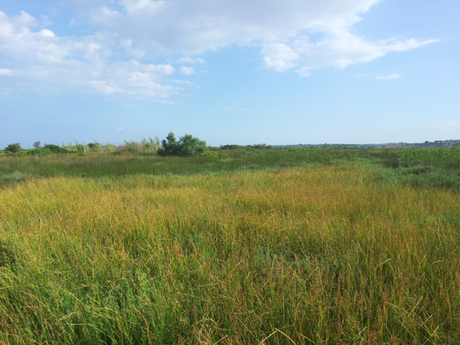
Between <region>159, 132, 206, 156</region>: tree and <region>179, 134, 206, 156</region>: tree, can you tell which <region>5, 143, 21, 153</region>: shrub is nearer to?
<region>159, 132, 206, 156</region>: tree

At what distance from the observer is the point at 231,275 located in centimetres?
196

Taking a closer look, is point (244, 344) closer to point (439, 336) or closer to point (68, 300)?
point (439, 336)

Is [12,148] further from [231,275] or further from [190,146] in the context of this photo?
[231,275]

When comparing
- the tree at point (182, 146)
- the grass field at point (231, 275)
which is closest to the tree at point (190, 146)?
the tree at point (182, 146)

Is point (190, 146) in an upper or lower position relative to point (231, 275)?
upper

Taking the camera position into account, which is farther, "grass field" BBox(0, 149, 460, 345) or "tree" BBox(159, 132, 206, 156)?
"tree" BBox(159, 132, 206, 156)

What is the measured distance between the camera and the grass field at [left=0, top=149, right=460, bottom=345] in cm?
160

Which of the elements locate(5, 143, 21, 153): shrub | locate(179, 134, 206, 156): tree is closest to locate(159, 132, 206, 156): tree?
locate(179, 134, 206, 156): tree

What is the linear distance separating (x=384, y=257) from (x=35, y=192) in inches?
329

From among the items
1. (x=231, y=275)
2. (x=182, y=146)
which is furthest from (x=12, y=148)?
(x=231, y=275)

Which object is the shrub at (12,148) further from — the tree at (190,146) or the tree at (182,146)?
the tree at (190,146)

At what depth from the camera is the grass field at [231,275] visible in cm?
160

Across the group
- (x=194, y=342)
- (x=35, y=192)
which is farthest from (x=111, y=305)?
(x=35, y=192)

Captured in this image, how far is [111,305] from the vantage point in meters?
1.86
